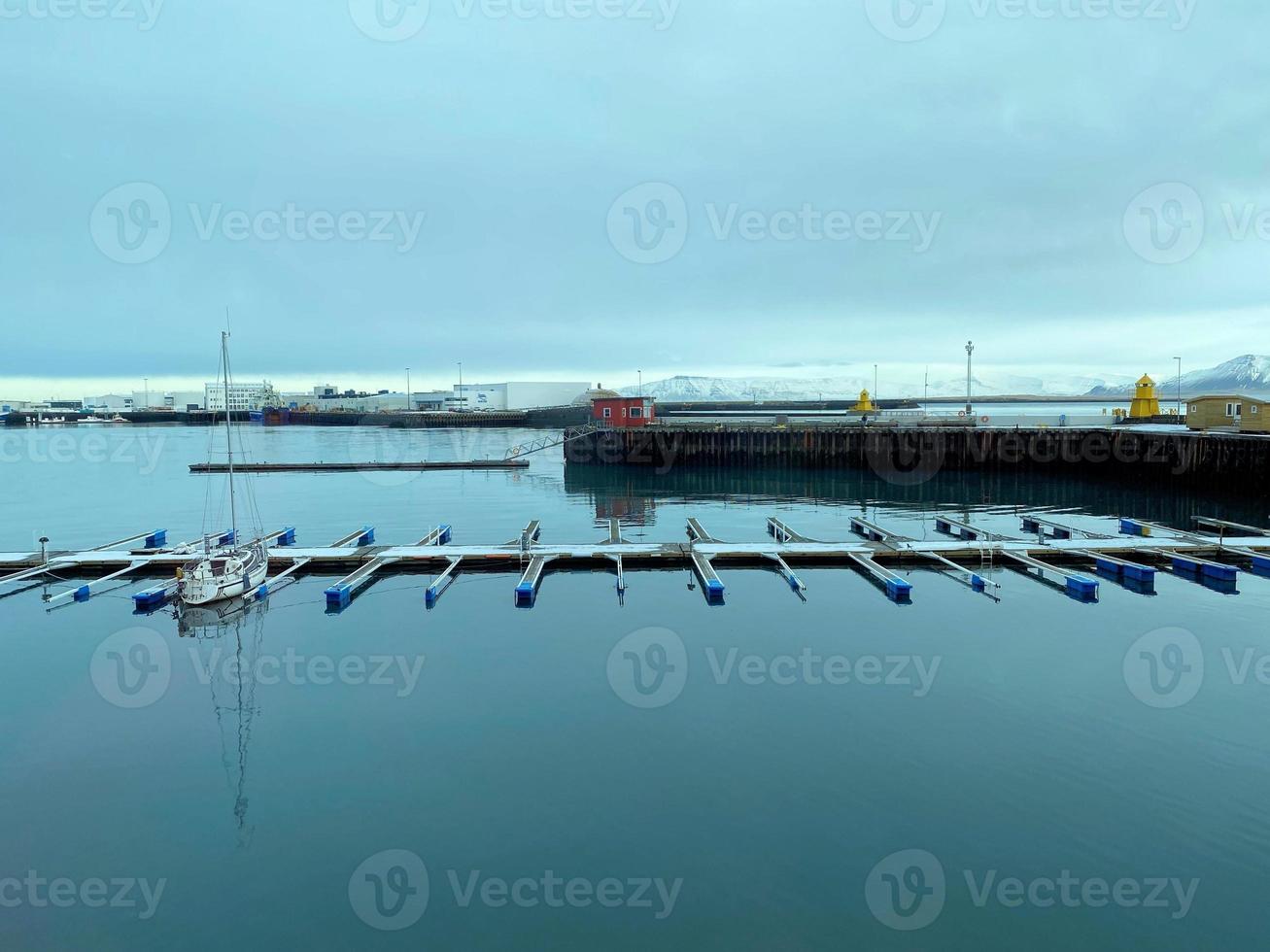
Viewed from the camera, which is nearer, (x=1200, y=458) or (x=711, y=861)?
(x=711, y=861)

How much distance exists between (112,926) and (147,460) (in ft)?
323

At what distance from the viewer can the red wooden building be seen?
83.3 meters

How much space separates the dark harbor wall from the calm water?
112ft

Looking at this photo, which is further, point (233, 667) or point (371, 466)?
point (371, 466)

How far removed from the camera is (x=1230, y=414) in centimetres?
6241

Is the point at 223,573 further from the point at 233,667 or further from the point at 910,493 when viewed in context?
the point at 910,493

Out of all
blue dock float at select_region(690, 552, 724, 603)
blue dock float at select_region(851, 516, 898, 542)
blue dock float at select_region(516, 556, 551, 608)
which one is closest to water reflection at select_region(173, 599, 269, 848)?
blue dock float at select_region(516, 556, 551, 608)

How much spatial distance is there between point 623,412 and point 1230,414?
54800 millimetres

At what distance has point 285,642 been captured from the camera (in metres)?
24.8

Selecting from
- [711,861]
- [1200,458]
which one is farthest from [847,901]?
[1200,458]

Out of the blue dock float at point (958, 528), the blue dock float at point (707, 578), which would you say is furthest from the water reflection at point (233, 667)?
the blue dock float at point (958, 528)

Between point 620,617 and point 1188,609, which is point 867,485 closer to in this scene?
point 1188,609

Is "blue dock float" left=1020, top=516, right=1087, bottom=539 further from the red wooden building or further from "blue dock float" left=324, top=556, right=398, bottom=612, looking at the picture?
the red wooden building

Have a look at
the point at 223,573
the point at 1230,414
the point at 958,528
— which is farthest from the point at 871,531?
the point at 1230,414
